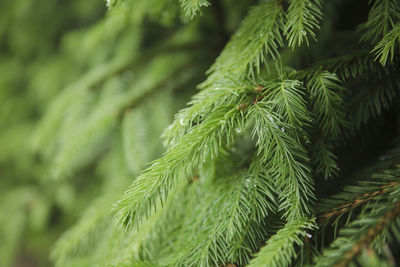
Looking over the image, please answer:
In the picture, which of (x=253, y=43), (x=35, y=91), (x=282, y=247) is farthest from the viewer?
(x=35, y=91)

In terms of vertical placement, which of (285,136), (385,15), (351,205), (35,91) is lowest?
(351,205)

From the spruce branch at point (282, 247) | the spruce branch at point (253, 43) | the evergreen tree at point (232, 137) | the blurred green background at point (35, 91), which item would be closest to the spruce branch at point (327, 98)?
the evergreen tree at point (232, 137)

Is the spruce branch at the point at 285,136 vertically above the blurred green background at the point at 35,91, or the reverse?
the blurred green background at the point at 35,91

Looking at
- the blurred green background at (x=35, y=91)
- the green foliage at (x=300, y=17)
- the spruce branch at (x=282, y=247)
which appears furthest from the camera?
the blurred green background at (x=35, y=91)

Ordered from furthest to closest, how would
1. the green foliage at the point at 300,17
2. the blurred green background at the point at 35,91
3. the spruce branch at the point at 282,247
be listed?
Result: the blurred green background at the point at 35,91
the green foliage at the point at 300,17
the spruce branch at the point at 282,247

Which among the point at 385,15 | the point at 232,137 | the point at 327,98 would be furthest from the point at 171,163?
the point at 385,15

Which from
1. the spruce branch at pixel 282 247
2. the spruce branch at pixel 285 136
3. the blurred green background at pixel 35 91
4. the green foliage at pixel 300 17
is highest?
the blurred green background at pixel 35 91

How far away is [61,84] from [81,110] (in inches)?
32.0

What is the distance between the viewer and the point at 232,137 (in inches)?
25.6

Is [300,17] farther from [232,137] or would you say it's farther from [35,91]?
[35,91]

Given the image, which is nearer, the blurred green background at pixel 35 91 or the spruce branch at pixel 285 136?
the spruce branch at pixel 285 136

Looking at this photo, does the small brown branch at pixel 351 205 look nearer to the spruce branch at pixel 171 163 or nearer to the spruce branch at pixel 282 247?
the spruce branch at pixel 282 247

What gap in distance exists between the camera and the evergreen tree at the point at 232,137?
0.63 metres

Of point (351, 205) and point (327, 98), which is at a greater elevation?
point (327, 98)
